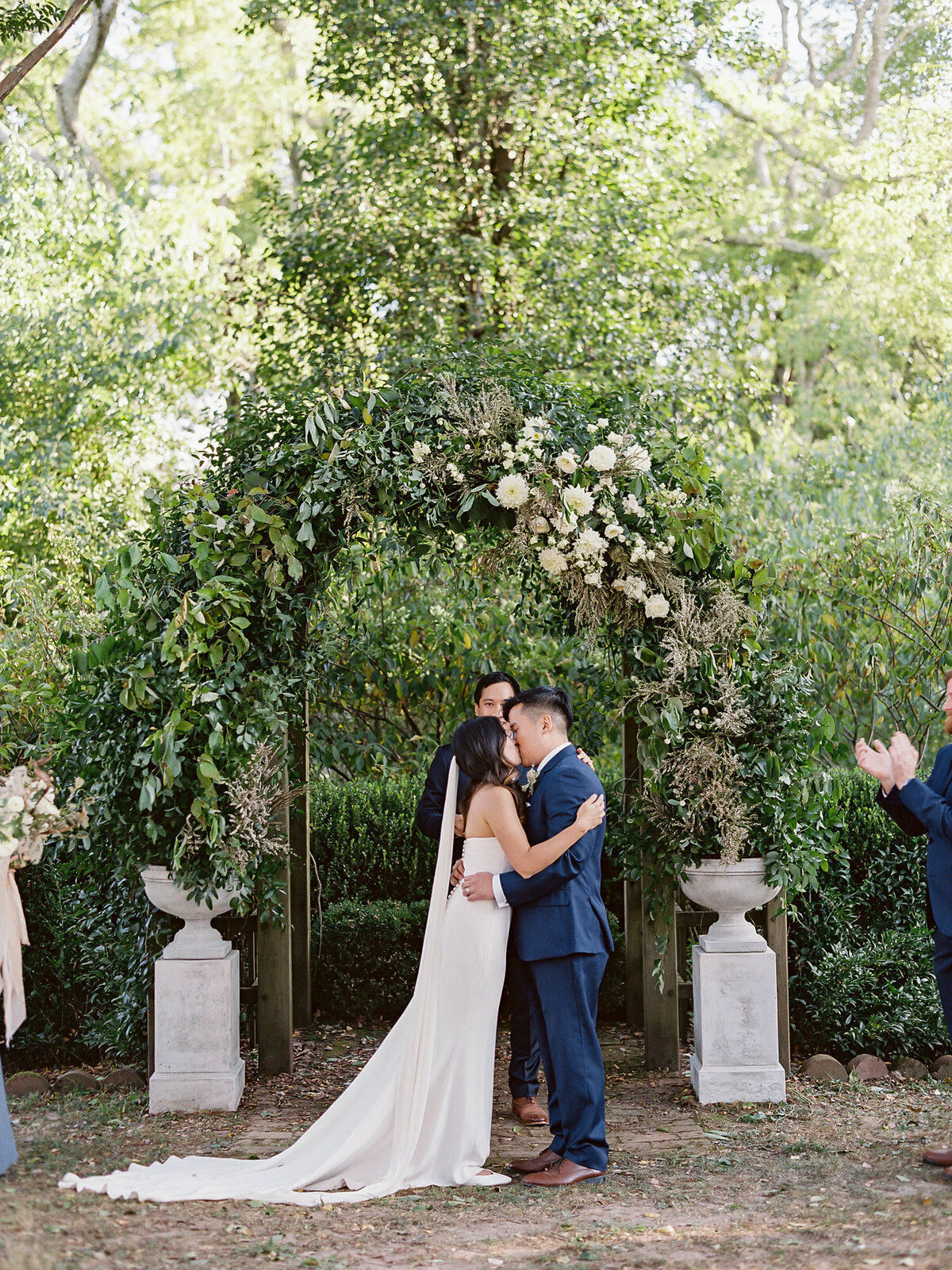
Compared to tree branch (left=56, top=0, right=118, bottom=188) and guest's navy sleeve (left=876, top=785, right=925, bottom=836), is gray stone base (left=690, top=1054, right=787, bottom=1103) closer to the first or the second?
guest's navy sleeve (left=876, top=785, right=925, bottom=836)

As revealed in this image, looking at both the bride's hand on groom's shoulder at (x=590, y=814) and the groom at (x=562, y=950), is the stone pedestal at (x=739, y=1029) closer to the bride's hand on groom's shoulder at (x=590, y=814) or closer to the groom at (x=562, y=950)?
the groom at (x=562, y=950)

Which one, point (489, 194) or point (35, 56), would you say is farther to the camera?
point (489, 194)

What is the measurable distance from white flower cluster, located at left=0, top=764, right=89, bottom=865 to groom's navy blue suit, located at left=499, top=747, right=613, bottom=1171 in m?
1.74

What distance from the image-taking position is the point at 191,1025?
5.20 metres

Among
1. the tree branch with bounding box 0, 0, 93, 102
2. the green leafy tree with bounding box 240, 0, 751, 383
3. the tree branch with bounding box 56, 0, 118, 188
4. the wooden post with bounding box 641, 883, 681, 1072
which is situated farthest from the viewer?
the tree branch with bounding box 56, 0, 118, 188

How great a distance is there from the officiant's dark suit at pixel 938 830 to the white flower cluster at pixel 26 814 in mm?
3117

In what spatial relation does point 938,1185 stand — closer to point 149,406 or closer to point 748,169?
point 149,406

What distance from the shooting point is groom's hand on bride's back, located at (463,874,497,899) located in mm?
4391

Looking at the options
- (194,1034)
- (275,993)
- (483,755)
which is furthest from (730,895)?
(194,1034)

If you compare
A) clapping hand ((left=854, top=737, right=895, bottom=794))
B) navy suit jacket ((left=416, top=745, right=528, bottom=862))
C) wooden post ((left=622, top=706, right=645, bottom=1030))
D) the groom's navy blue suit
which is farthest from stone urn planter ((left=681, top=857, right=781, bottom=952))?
clapping hand ((left=854, top=737, right=895, bottom=794))

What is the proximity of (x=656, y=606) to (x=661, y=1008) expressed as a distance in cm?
210

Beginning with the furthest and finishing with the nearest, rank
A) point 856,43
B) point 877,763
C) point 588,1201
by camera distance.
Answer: point 856,43 → point 877,763 → point 588,1201

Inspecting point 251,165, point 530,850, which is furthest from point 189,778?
point 251,165

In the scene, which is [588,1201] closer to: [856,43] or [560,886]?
[560,886]
